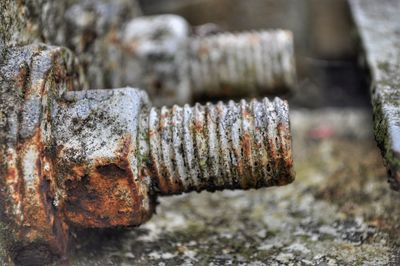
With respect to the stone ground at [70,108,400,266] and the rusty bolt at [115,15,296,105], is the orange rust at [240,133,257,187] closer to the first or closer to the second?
the stone ground at [70,108,400,266]

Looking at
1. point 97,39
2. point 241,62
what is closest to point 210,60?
point 241,62

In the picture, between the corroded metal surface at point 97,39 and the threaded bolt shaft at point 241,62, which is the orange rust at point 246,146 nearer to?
the corroded metal surface at point 97,39

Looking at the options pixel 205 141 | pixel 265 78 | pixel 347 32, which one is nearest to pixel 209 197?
pixel 265 78

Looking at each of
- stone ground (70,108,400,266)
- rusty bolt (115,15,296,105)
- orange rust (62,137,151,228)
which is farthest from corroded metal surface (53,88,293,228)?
rusty bolt (115,15,296,105)

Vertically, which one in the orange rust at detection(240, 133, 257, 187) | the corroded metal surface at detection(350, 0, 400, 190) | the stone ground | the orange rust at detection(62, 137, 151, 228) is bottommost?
the stone ground

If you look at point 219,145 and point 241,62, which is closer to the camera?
point 219,145

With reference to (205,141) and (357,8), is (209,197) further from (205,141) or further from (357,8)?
(357,8)

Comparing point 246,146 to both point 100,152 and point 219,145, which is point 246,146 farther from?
point 100,152
